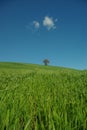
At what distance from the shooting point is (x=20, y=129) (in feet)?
8.36

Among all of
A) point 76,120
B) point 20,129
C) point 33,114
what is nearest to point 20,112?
point 33,114

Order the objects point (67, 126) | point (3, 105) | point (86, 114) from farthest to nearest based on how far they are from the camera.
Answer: point (3, 105)
point (86, 114)
point (67, 126)

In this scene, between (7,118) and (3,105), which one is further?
(3,105)

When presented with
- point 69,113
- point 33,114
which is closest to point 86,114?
point 69,113

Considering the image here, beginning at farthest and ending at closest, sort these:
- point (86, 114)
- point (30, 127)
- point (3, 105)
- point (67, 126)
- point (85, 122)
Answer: point (3, 105)
point (86, 114)
point (30, 127)
point (85, 122)
point (67, 126)

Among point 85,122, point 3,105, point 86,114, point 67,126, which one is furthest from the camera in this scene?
point 3,105

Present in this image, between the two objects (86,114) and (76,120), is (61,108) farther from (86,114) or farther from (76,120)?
(76,120)

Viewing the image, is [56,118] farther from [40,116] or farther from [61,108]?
[61,108]

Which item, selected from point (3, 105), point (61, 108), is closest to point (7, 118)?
point (3, 105)

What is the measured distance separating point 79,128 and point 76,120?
0.09 metres

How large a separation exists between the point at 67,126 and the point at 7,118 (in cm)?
64

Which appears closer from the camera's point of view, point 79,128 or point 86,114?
point 79,128

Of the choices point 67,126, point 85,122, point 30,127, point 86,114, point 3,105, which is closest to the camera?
point 67,126

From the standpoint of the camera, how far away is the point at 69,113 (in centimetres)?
300
